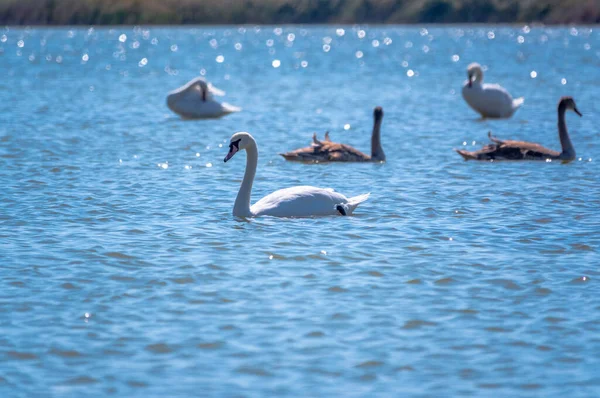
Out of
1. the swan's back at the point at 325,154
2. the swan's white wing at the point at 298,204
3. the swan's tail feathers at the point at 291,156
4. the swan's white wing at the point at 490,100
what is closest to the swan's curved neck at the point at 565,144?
the swan's back at the point at 325,154

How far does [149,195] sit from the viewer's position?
1484 cm

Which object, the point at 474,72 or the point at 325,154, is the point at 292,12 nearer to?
the point at 474,72

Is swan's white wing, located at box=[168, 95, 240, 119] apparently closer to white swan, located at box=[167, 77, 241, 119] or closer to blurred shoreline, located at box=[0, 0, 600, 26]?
white swan, located at box=[167, 77, 241, 119]

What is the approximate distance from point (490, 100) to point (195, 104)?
6.75 meters

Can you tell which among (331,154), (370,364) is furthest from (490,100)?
(370,364)

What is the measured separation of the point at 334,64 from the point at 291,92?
2181cm

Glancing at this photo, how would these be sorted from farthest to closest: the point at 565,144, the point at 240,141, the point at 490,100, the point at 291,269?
the point at 490,100 < the point at 565,144 < the point at 240,141 < the point at 291,269

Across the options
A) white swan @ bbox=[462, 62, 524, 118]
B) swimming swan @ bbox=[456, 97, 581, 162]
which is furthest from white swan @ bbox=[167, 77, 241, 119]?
swimming swan @ bbox=[456, 97, 581, 162]

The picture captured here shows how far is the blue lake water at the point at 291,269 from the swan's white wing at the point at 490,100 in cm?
119

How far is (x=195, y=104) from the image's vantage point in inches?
1033

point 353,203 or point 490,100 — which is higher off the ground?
point 490,100

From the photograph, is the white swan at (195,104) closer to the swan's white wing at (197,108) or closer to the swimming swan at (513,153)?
the swan's white wing at (197,108)

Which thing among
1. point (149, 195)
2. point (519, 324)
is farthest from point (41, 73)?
point (519, 324)

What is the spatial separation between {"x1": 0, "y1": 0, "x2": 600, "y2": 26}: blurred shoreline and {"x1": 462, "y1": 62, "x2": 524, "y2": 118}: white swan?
7482cm
